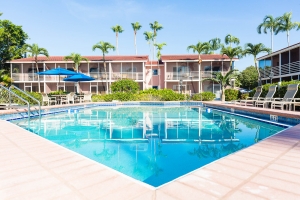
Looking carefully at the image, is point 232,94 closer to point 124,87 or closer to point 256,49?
point 256,49

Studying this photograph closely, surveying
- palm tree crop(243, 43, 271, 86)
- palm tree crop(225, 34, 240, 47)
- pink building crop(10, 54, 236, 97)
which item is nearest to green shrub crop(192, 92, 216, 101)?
pink building crop(10, 54, 236, 97)

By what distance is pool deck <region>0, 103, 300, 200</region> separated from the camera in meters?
1.98

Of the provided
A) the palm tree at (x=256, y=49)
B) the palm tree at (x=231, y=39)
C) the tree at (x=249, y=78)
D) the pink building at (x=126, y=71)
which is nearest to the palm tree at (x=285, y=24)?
the palm tree at (x=231, y=39)

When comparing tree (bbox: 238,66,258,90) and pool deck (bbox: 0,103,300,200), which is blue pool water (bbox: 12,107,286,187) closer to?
pool deck (bbox: 0,103,300,200)

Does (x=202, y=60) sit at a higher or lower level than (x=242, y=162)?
higher

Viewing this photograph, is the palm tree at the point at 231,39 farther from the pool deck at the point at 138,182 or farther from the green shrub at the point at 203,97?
the pool deck at the point at 138,182

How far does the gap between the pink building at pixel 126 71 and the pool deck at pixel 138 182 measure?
72.4ft

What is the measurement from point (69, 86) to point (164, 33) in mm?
17220

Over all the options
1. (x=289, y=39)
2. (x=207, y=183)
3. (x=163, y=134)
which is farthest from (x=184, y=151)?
(x=289, y=39)

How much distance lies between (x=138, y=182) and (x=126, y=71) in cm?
2535

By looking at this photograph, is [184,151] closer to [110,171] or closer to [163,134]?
[163,134]

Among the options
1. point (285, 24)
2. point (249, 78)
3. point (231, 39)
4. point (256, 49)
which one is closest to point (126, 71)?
point (256, 49)

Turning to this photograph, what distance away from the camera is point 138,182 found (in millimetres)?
2281

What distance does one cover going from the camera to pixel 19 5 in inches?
622
